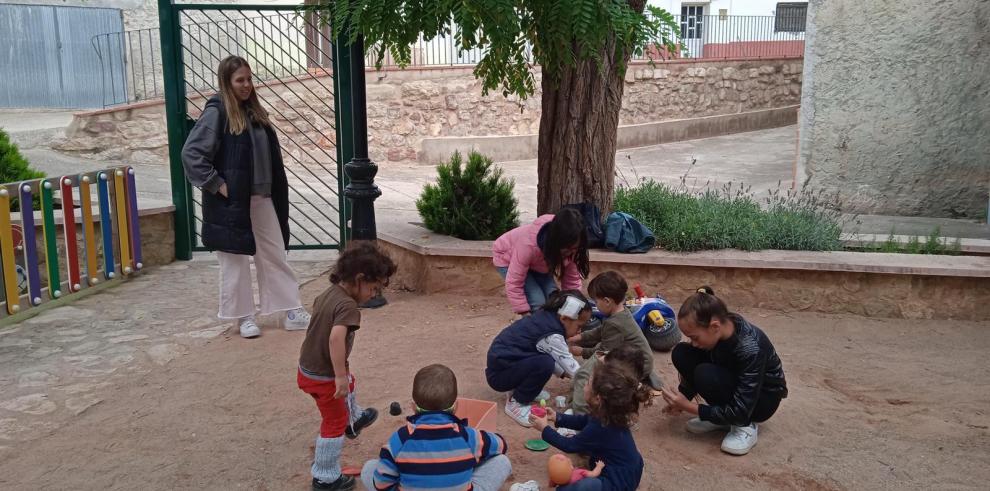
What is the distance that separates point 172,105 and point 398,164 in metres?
8.79

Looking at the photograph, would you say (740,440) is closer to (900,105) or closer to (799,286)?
(799,286)

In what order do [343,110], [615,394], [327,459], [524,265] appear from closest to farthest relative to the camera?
1. [615,394]
2. [327,459]
3. [524,265]
4. [343,110]

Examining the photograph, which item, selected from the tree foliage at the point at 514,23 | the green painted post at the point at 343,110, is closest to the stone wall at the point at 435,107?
the green painted post at the point at 343,110

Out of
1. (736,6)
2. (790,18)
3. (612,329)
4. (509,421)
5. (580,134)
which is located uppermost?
(736,6)

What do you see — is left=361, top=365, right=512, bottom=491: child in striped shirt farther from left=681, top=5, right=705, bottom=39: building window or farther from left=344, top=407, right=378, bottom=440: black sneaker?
left=681, top=5, right=705, bottom=39: building window

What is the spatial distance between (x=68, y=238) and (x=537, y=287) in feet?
11.7

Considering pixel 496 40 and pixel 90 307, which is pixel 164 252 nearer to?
pixel 90 307

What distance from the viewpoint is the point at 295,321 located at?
6078 mm

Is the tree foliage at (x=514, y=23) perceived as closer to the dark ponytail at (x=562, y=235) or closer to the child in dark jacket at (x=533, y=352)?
the dark ponytail at (x=562, y=235)

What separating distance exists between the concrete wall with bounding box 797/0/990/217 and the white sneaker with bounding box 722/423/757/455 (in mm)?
7637

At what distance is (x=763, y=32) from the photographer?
22.7 metres

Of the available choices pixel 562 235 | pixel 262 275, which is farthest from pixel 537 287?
pixel 262 275

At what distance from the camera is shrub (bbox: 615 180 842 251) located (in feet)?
22.1

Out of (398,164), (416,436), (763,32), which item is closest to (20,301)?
(416,436)
